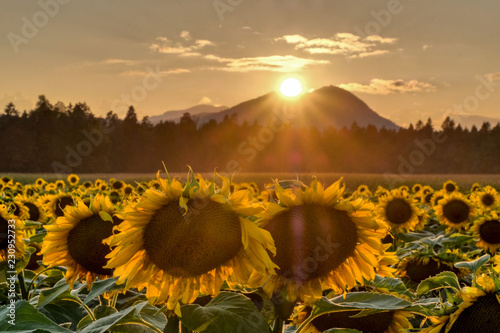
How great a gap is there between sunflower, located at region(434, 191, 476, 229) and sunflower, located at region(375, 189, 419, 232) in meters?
1.71

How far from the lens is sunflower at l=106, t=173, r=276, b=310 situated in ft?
5.72

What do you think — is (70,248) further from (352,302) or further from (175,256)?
(352,302)

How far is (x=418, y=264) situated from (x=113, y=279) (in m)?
2.92

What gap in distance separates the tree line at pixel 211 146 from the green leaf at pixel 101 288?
68551 mm

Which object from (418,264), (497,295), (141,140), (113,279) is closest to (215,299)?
(113,279)

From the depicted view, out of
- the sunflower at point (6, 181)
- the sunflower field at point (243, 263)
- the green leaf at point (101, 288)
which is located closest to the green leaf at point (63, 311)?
the sunflower field at point (243, 263)

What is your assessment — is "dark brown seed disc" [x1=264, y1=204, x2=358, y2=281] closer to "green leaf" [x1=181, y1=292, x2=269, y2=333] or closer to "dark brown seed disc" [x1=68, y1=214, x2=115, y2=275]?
"green leaf" [x1=181, y1=292, x2=269, y2=333]

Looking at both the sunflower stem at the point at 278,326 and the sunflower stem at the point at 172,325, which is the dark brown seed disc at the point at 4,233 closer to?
the sunflower stem at the point at 172,325

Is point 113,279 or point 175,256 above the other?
point 175,256

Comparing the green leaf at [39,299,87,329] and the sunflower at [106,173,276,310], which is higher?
the sunflower at [106,173,276,310]

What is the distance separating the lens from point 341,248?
1989 millimetres

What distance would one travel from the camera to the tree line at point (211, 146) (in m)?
72.1

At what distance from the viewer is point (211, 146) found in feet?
274

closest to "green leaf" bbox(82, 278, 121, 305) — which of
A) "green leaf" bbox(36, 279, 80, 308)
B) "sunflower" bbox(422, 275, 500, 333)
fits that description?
"green leaf" bbox(36, 279, 80, 308)
